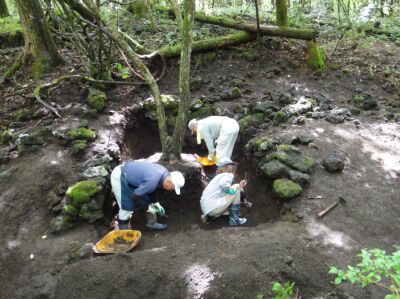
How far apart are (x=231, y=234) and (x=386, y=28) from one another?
36.4 ft

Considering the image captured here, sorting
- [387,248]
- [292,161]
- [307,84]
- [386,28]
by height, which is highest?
[386,28]

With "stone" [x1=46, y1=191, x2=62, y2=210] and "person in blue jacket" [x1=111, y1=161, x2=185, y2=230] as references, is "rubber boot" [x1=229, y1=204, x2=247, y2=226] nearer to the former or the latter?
"person in blue jacket" [x1=111, y1=161, x2=185, y2=230]

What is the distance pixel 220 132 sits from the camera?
7.12m

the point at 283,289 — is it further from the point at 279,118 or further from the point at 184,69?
the point at 279,118

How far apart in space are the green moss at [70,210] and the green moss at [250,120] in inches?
163

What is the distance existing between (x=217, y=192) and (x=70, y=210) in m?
2.40

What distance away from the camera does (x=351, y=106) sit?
8.44 metres

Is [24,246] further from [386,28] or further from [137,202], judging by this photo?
[386,28]

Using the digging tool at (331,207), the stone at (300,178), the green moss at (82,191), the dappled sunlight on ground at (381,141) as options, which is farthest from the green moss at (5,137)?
the dappled sunlight on ground at (381,141)

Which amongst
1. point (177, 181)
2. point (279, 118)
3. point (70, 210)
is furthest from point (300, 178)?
point (70, 210)

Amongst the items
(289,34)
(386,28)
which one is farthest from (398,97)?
(386,28)

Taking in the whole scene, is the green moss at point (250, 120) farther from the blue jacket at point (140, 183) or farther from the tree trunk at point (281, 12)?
the tree trunk at point (281, 12)

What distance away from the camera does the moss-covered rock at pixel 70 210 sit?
215 inches

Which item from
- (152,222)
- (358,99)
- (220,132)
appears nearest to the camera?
(152,222)
